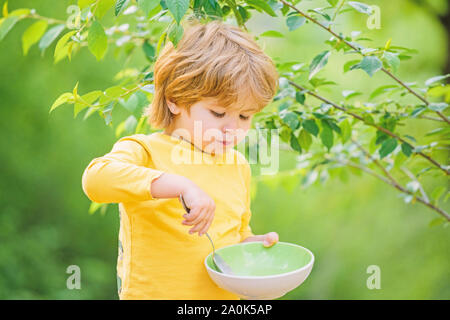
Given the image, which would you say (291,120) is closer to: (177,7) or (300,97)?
(300,97)

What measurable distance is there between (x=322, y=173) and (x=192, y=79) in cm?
83

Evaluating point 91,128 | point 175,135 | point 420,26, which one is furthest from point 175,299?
point 420,26

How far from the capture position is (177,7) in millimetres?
688

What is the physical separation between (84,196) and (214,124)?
1.91 metres

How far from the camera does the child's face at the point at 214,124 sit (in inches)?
35.2

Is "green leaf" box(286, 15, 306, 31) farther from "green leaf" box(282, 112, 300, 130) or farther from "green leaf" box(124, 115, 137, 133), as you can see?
"green leaf" box(124, 115, 137, 133)

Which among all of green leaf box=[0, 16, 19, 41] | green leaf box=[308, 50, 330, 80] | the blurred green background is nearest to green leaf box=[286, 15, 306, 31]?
green leaf box=[308, 50, 330, 80]

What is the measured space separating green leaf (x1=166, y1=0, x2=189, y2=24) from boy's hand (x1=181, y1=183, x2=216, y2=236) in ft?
0.85

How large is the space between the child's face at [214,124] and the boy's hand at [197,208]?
0.18 m

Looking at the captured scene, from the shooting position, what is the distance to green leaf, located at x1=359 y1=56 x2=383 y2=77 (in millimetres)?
902

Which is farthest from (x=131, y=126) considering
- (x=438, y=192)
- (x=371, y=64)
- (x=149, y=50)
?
(x=438, y=192)

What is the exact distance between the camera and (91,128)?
262cm

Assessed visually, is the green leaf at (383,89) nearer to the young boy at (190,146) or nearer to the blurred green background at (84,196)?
the young boy at (190,146)
